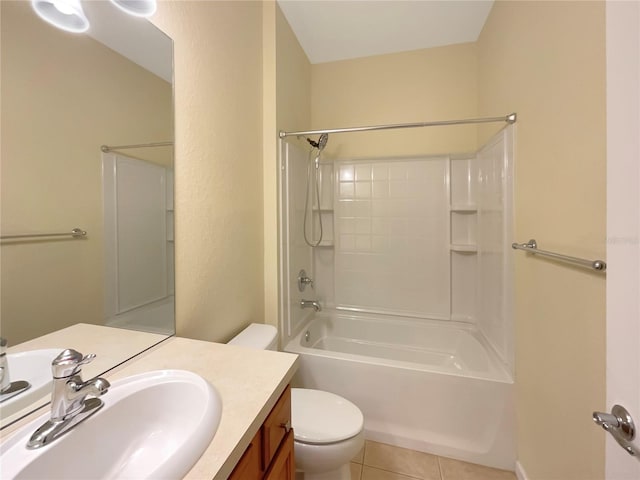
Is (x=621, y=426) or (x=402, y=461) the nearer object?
(x=621, y=426)

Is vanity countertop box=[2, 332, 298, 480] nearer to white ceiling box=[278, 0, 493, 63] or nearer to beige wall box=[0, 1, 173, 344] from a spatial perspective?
beige wall box=[0, 1, 173, 344]

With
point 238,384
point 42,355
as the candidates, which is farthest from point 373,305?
point 42,355

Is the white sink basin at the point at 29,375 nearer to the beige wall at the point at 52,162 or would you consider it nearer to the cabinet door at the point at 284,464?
the beige wall at the point at 52,162

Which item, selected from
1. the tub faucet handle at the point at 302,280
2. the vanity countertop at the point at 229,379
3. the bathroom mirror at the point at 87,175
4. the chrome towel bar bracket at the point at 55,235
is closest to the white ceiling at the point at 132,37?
the bathroom mirror at the point at 87,175

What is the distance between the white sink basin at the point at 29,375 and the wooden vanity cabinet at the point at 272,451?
497 mm

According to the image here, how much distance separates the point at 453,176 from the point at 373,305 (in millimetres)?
1266

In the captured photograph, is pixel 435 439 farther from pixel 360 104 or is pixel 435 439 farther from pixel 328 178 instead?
pixel 360 104

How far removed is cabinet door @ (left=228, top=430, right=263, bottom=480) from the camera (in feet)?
1.78

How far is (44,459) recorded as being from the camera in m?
0.47

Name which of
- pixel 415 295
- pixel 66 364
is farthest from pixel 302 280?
pixel 66 364

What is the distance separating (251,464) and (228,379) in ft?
0.68

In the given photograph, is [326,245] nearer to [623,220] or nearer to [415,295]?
[415,295]

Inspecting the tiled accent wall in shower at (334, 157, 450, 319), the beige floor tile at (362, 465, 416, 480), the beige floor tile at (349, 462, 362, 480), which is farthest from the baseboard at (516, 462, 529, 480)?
the tiled accent wall in shower at (334, 157, 450, 319)

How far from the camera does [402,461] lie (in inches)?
56.8
